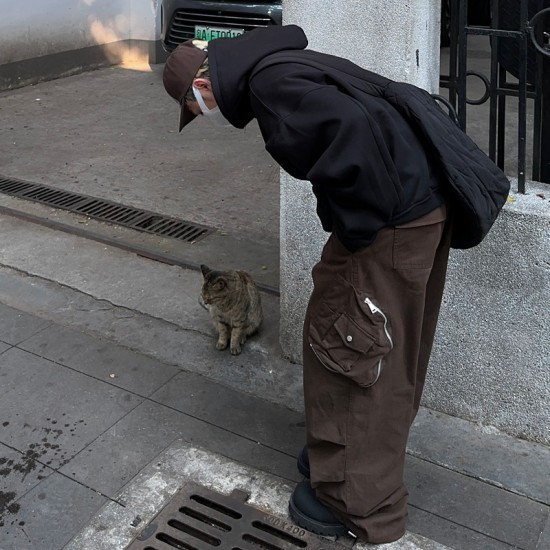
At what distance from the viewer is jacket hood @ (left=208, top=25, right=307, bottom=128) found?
2314mm

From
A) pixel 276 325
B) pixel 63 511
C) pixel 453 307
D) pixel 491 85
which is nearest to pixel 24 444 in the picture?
pixel 63 511

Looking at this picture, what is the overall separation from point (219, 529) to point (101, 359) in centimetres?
136

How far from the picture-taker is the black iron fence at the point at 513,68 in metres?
3.02

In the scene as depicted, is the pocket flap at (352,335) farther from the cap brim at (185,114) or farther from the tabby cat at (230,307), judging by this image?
the tabby cat at (230,307)

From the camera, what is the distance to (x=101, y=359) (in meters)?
4.04

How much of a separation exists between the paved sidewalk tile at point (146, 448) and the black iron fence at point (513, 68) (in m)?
1.50

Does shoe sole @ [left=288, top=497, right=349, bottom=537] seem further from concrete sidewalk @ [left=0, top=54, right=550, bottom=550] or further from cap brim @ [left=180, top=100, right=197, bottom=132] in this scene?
cap brim @ [left=180, top=100, right=197, bottom=132]

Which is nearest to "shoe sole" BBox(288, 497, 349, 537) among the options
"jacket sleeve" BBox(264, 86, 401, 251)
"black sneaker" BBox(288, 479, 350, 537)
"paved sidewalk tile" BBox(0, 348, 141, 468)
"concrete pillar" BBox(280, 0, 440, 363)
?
"black sneaker" BBox(288, 479, 350, 537)

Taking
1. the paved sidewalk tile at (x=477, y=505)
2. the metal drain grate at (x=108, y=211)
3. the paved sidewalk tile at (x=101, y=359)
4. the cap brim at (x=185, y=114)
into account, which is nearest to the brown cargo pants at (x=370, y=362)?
the paved sidewalk tile at (x=477, y=505)

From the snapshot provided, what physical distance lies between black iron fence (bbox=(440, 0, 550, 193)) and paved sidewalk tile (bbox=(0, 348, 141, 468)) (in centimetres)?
198

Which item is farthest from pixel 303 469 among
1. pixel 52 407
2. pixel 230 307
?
pixel 52 407

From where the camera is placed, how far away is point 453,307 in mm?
3328

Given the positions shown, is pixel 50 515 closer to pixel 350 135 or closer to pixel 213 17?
pixel 350 135

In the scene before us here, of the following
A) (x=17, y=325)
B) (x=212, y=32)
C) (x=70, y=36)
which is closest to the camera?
(x=17, y=325)
